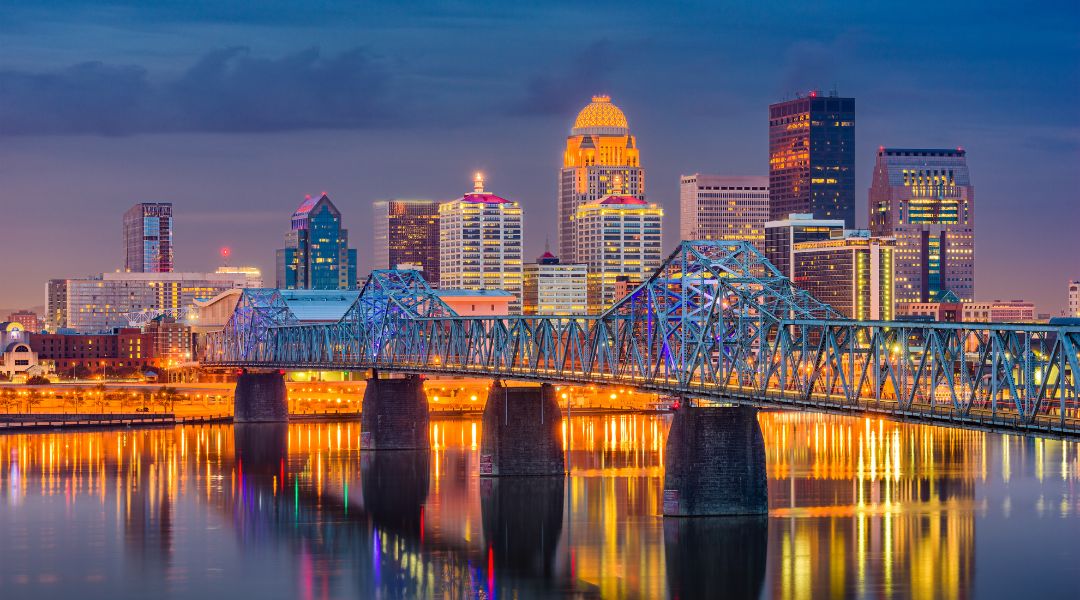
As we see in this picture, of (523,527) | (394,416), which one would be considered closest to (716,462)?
(523,527)

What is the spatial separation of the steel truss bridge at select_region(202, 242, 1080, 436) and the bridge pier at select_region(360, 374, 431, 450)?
2.69 meters

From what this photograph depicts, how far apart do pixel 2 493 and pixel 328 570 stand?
3935 cm

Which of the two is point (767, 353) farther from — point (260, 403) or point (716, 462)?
point (260, 403)

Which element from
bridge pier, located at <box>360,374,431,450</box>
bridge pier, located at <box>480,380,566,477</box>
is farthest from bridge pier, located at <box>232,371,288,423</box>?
bridge pier, located at <box>480,380,566,477</box>

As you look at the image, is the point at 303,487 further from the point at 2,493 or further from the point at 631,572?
the point at 631,572

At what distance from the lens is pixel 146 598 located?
274ft

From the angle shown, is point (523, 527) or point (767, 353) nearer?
point (767, 353)

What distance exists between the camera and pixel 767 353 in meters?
99.1

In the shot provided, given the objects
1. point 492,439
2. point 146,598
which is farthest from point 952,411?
point 492,439

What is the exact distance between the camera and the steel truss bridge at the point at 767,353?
77.0 m

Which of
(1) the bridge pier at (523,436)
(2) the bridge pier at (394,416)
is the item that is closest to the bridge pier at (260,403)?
(2) the bridge pier at (394,416)

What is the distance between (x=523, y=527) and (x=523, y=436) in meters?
23.9

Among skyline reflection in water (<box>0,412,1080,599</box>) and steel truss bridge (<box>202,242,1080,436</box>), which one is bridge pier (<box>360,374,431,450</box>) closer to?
skyline reflection in water (<box>0,412,1080,599</box>)

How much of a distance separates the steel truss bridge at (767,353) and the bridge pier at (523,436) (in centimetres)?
182
